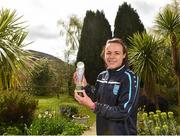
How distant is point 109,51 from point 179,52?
49.7 feet

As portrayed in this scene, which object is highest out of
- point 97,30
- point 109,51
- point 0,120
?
point 97,30

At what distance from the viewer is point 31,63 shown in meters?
10.8

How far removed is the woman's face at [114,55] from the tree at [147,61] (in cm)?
1359

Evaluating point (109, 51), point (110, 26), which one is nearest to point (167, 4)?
point (110, 26)

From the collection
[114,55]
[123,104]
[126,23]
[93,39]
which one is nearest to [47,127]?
[114,55]

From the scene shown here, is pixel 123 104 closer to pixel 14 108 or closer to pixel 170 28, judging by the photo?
pixel 14 108

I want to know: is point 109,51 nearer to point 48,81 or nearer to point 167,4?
point 167,4

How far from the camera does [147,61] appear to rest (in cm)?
1762

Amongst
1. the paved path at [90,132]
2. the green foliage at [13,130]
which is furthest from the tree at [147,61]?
the green foliage at [13,130]

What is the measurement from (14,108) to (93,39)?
12854mm

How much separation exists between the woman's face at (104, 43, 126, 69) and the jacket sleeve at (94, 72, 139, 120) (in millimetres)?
189

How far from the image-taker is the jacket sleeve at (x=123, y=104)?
3.40 meters

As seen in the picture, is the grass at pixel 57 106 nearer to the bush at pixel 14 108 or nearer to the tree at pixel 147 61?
the tree at pixel 147 61

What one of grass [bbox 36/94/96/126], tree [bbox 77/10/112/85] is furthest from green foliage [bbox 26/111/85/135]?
tree [bbox 77/10/112/85]
